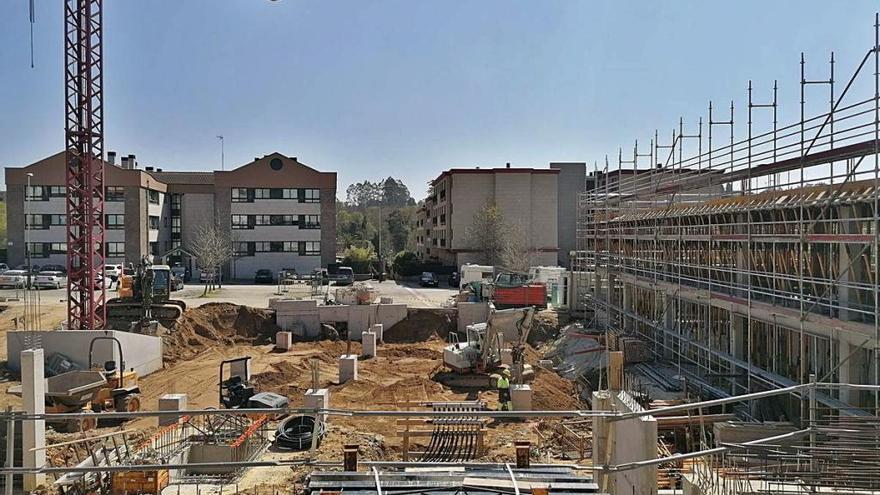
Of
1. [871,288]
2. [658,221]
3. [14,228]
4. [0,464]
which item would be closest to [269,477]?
[0,464]

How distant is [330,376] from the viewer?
24891mm

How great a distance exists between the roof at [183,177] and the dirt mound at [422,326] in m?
35.5

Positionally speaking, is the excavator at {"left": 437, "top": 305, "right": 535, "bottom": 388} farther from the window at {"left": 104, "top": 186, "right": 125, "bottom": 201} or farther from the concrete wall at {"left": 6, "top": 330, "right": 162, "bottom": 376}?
the window at {"left": 104, "top": 186, "right": 125, "bottom": 201}

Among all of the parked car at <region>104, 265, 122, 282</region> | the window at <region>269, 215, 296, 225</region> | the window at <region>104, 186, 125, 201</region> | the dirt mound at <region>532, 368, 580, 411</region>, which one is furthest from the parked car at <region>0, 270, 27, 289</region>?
the dirt mound at <region>532, 368, 580, 411</region>

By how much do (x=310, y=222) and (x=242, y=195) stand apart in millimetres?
5921

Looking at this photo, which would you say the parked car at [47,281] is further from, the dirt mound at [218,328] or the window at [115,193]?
the dirt mound at [218,328]

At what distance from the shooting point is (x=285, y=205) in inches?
2226

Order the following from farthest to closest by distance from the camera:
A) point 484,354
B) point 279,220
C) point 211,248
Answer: point 279,220
point 211,248
point 484,354

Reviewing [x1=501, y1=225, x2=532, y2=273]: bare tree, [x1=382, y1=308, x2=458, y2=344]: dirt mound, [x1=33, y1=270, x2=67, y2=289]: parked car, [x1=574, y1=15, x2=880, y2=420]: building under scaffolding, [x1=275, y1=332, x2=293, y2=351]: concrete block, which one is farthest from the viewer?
[x1=501, y1=225, x2=532, y2=273]: bare tree

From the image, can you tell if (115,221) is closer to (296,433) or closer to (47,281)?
(47,281)

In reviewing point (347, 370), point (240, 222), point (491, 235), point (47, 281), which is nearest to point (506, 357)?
point (347, 370)

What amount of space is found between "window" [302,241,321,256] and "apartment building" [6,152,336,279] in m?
0.08

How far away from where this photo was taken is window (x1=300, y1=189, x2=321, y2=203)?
187 ft

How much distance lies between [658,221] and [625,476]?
51.7ft
